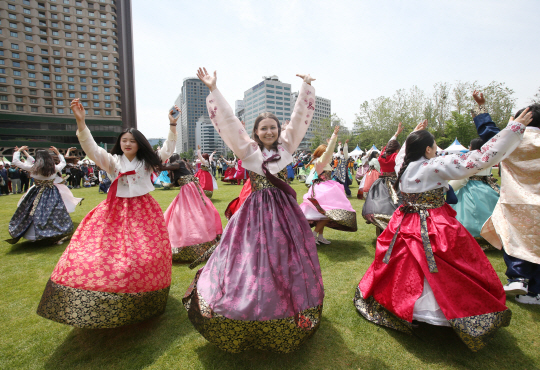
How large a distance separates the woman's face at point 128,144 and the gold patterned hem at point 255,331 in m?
1.98

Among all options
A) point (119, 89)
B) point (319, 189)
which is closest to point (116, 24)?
point (119, 89)

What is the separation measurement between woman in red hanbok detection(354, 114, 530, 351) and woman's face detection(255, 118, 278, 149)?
1358 mm

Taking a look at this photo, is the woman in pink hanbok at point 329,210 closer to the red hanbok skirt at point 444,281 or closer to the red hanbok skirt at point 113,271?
the red hanbok skirt at point 444,281

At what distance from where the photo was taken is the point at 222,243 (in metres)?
2.42

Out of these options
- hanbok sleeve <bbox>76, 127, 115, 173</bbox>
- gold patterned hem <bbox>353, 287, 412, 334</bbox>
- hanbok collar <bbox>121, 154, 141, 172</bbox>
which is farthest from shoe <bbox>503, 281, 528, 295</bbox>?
hanbok sleeve <bbox>76, 127, 115, 173</bbox>

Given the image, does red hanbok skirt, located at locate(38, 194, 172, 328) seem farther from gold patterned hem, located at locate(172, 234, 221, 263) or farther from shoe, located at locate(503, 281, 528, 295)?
shoe, located at locate(503, 281, 528, 295)

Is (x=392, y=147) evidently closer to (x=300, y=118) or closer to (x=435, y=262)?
(x=435, y=262)

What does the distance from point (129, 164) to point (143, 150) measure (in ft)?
0.73

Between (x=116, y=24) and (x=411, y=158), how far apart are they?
73.3 meters

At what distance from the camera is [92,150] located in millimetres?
2967

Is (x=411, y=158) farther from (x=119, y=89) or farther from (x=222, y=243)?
(x=119, y=89)

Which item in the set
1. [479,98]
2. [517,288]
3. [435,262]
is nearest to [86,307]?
[435,262]

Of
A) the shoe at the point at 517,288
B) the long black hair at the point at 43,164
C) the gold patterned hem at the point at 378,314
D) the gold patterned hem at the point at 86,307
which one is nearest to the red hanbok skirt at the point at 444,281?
the gold patterned hem at the point at 378,314

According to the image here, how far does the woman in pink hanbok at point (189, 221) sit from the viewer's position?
4.87 meters
